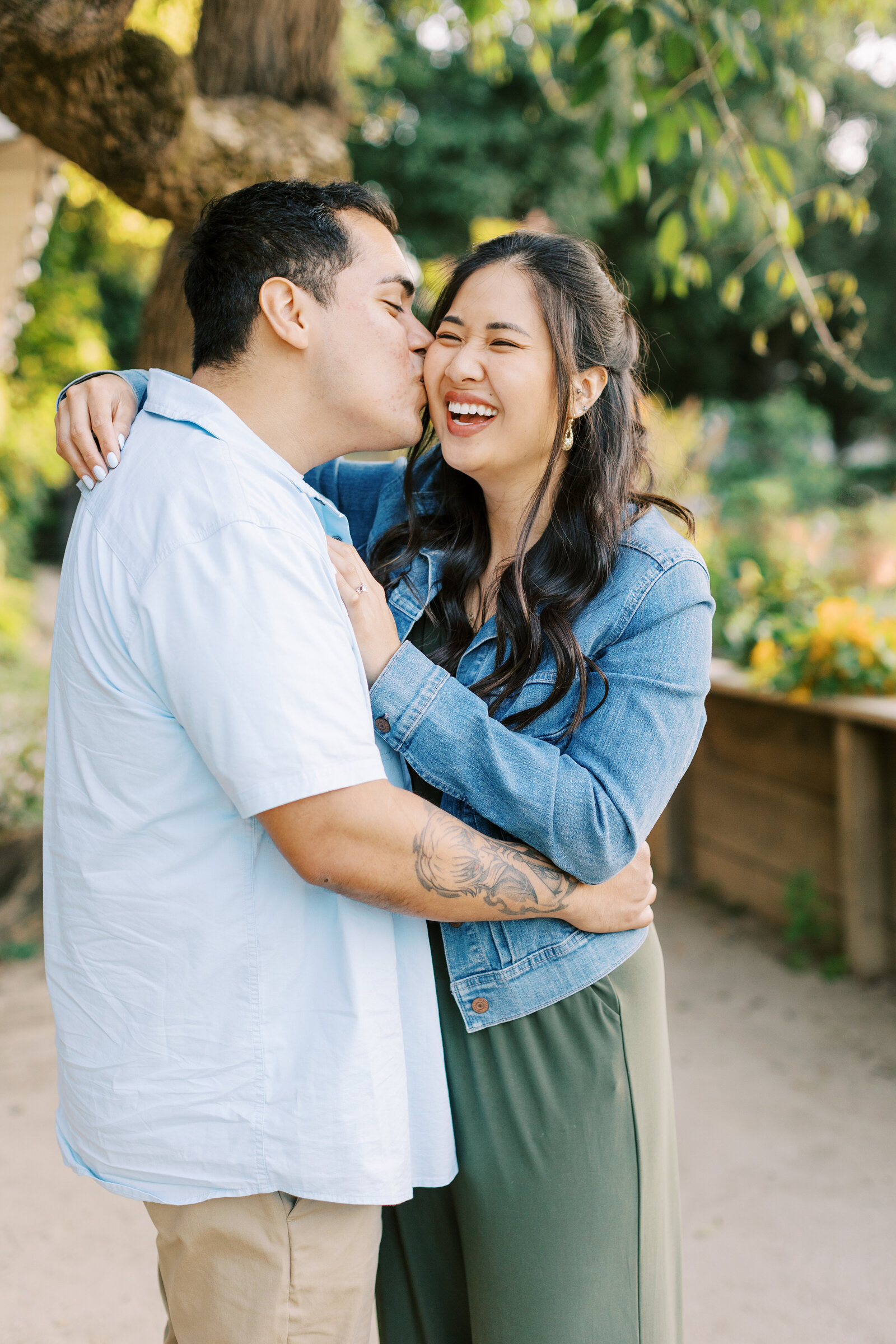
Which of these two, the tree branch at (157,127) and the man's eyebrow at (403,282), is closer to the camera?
the man's eyebrow at (403,282)

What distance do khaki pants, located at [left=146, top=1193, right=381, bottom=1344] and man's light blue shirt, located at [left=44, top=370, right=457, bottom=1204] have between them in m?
0.05

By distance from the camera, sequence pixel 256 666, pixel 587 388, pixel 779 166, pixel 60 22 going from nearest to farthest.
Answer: pixel 256 666 → pixel 587 388 → pixel 60 22 → pixel 779 166

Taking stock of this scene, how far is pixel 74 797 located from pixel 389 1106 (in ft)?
1.81

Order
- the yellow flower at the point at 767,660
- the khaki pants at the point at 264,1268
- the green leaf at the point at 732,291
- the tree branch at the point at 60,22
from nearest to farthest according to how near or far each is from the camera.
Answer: the khaki pants at the point at 264,1268 < the tree branch at the point at 60,22 < the green leaf at the point at 732,291 < the yellow flower at the point at 767,660

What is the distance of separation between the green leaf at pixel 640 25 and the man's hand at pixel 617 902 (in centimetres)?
187

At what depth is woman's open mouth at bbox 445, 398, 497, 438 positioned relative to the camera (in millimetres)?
1632

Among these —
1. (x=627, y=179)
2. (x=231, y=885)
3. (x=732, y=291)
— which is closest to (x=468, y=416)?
(x=231, y=885)

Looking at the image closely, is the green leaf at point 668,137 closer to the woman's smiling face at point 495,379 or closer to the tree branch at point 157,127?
the tree branch at point 157,127

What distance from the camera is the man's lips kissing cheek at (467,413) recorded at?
1.63 meters

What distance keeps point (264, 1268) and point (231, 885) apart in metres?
0.47

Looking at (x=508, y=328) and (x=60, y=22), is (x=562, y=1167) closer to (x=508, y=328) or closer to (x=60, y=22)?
(x=508, y=328)

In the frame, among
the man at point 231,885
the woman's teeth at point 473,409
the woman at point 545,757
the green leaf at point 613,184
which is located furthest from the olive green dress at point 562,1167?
the green leaf at point 613,184

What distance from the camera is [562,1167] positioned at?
1436mm

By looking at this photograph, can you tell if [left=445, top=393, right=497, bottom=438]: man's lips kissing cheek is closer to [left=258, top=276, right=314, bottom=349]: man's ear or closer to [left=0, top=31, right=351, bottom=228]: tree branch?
→ [left=258, top=276, right=314, bottom=349]: man's ear
